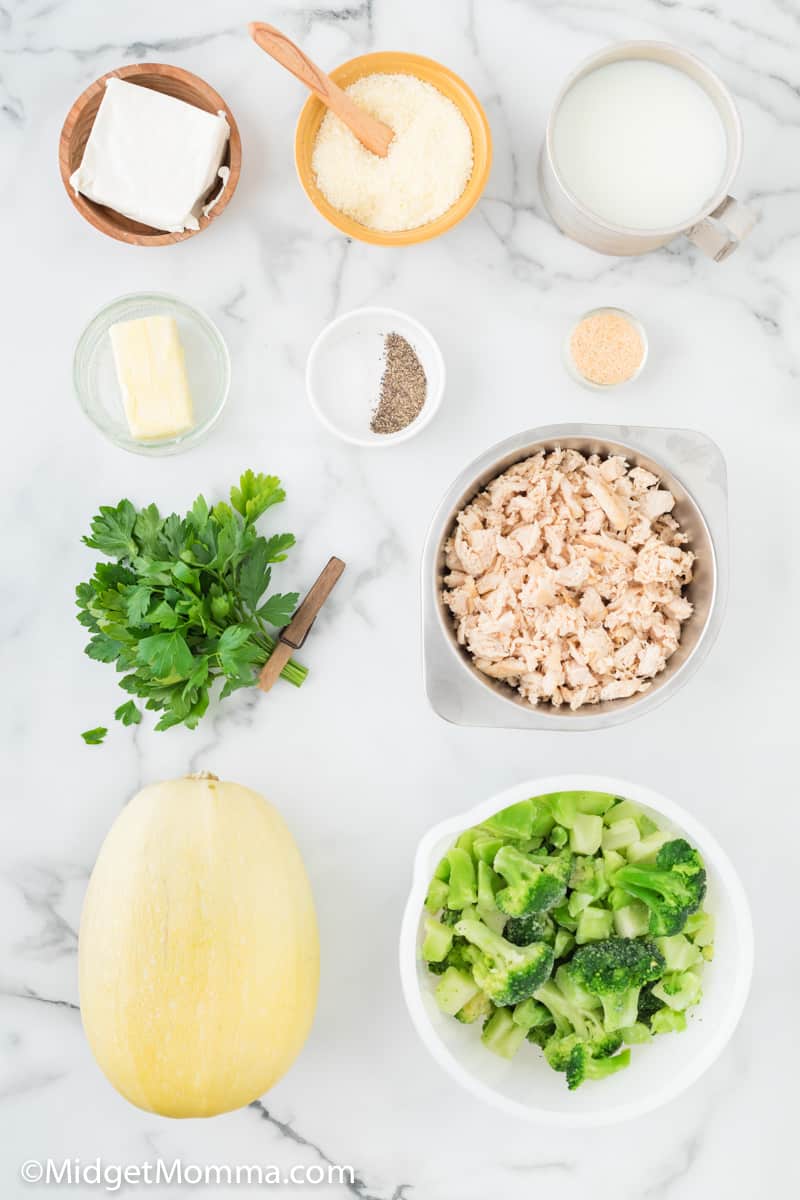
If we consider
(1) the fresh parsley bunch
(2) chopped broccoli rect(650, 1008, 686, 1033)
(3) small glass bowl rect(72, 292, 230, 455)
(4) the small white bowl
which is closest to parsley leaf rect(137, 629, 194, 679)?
(1) the fresh parsley bunch

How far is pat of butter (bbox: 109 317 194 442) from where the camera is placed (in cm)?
165

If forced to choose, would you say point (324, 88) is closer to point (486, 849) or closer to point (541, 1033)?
point (486, 849)

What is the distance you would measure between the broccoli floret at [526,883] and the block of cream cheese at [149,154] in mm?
1153

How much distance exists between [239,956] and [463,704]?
0.49 m

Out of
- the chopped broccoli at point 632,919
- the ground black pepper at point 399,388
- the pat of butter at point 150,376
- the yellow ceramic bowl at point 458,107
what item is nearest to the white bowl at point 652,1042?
the chopped broccoli at point 632,919

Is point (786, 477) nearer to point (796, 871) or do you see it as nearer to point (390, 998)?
point (796, 871)

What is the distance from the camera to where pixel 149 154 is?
5.35 ft

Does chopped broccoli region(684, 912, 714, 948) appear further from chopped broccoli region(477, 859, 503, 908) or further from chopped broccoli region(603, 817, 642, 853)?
chopped broccoli region(477, 859, 503, 908)

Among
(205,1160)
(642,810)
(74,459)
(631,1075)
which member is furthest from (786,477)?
(205,1160)

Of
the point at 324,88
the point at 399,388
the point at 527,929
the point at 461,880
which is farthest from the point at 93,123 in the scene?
the point at 527,929

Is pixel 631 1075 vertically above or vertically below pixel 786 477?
below

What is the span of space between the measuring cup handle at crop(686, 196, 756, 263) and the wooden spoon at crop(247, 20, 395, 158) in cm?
52

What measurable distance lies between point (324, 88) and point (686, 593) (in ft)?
3.18

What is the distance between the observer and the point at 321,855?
5.61ft
